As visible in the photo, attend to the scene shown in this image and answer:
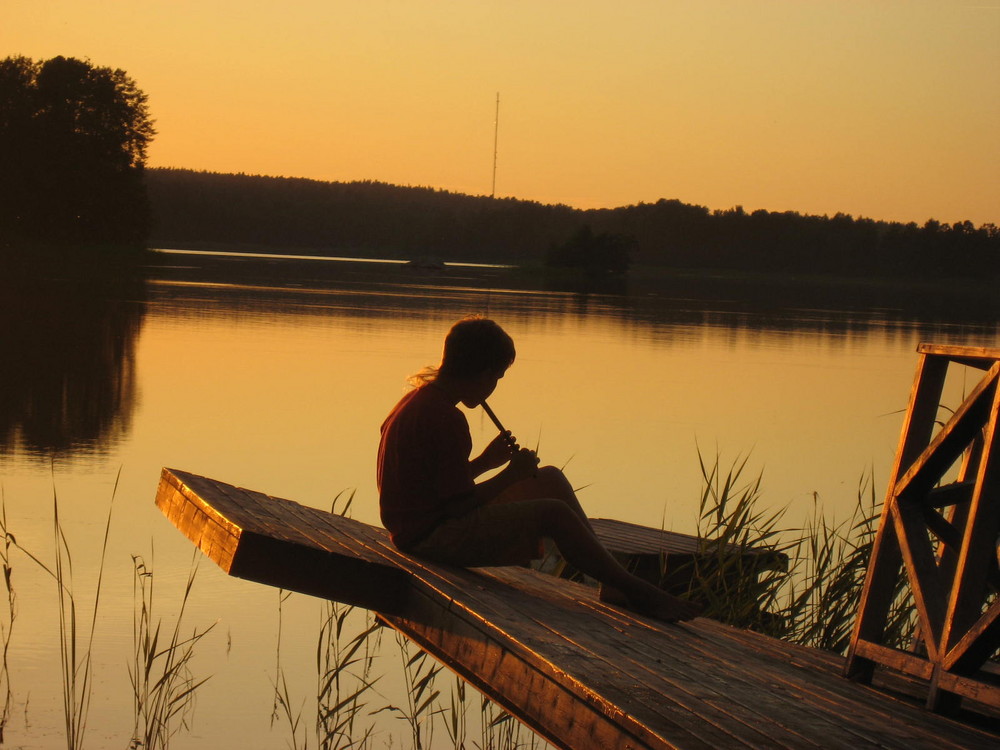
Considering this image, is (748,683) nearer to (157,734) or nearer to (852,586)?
(157,734)

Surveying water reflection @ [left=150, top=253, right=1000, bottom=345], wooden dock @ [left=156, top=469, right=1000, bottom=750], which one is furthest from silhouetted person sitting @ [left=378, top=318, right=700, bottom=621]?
water reflection @ [left=150, top=253, right=1000, bottom=345]

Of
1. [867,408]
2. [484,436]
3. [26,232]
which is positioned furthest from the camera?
[26,232]

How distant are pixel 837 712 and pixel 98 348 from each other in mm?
19460

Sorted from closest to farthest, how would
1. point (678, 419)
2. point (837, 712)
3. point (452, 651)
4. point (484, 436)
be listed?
point (837, 712) → point (452, 651) → point (484, 436) → point (678, 419)

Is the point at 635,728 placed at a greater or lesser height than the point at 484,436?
greater

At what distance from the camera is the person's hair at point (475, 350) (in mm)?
4859

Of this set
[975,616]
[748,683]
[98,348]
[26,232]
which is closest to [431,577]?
[748,683]

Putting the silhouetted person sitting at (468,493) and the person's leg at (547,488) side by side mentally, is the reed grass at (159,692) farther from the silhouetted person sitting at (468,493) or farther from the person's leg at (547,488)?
the person's leg at (547,488)

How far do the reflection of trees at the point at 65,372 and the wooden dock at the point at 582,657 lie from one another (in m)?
7.34

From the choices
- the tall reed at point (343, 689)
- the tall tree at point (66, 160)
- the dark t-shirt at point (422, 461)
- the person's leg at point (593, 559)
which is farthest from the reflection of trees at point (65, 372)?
the tall tree at point (66, 160)

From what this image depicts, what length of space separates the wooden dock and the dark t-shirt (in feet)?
0.57

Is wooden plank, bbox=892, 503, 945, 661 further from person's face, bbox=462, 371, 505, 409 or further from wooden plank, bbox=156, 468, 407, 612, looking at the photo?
wooden plank, bbox=156, 468, 407, 612

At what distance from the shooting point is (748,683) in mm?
3893

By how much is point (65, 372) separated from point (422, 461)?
14.4m
